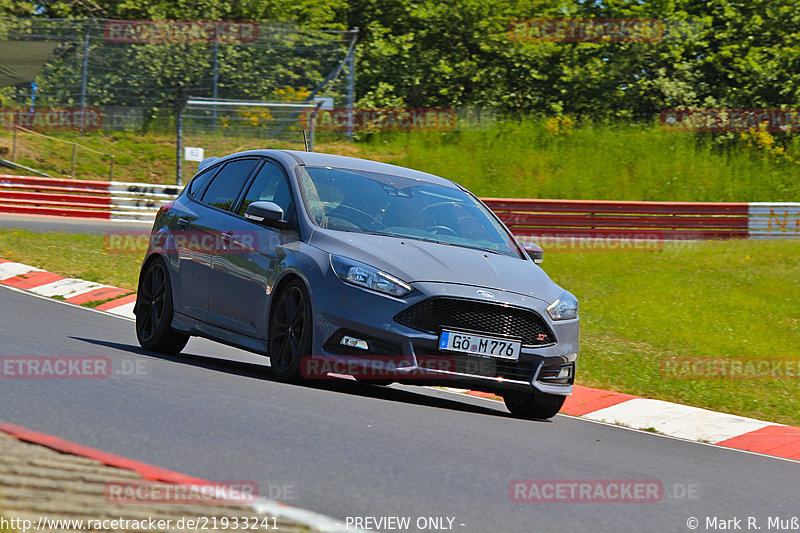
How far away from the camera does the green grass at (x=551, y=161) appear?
30.9 metres

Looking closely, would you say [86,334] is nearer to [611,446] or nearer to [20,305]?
[20,305]

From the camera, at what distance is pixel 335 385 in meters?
8.04

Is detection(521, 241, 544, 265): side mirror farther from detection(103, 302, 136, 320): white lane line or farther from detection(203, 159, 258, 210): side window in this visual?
detection(103, 302, 136, 320): white lane line

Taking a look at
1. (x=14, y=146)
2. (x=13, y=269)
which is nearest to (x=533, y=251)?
(x=13, y=269)

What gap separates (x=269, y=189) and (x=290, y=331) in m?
1.47

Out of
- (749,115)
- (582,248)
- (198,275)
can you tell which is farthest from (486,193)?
(198,275)

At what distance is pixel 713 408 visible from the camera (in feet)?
32.1

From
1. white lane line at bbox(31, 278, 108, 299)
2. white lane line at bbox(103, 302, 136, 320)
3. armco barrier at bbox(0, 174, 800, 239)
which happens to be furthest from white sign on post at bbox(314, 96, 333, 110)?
white lane line at bbox(103, 302, 136, 320)

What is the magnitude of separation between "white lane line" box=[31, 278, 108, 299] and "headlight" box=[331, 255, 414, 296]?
→ 755 cm

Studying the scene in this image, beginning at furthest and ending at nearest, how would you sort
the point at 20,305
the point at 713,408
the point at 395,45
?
the point at 395,45, the point at 20,305, the point at 713,408

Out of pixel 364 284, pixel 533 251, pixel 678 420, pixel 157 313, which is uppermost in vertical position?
A: pixel 533 251

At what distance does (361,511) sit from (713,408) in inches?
239

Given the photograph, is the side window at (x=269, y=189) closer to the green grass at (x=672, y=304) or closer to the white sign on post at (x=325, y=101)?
the green grass at (x=672, y=304)

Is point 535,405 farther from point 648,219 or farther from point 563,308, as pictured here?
point 648,219
